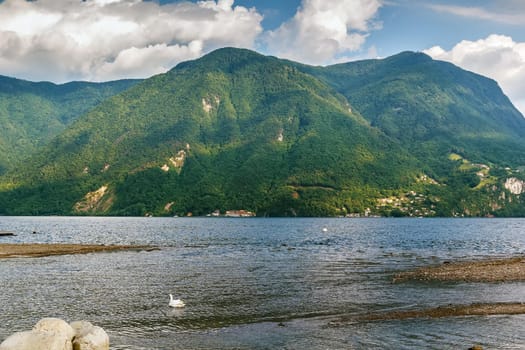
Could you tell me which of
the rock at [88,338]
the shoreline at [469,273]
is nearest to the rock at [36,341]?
the rock at [88,338]

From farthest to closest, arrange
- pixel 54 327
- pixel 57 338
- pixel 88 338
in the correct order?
pixel 88 338, pixel 54 327, pixel 57 338

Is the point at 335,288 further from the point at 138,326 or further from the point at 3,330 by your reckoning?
the point at 3,330

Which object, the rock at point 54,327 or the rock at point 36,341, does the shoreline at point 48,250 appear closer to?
the rock at point 54,327

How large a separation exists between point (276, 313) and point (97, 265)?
146ft

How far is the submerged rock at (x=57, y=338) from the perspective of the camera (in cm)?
2681

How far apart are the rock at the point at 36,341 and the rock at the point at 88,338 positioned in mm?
758

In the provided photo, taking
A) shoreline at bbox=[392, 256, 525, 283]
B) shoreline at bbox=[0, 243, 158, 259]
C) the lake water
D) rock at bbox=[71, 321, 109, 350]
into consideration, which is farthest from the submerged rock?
shoreline at bbox=[0, 243, 158, 259]

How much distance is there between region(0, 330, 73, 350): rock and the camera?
2658 centimetres

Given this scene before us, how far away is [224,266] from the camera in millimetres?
78250

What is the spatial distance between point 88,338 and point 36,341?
302 cm

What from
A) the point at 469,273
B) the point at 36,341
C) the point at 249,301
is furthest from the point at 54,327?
the point at 469,273

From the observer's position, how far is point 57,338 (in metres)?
27.9

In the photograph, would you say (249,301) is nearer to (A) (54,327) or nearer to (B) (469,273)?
(A) (54,327)

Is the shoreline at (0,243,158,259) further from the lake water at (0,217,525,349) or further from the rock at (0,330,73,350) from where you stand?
the rock at (0,330,73,350)
